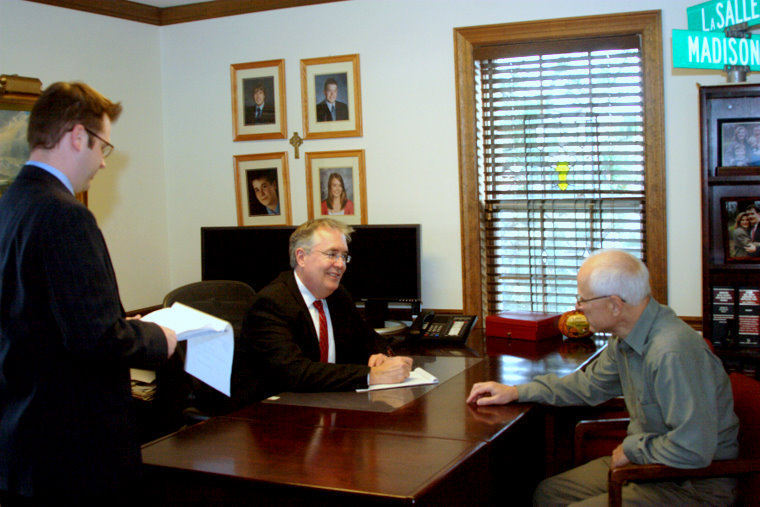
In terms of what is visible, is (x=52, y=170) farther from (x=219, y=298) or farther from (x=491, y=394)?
(x=219, y=298)

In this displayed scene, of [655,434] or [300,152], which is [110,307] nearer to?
[655,434]

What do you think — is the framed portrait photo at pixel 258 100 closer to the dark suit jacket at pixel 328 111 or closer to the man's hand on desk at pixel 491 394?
the dark suit jacket at pixel 328 111

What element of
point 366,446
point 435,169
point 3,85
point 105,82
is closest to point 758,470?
point 366,446

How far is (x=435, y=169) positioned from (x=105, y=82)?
1.97m

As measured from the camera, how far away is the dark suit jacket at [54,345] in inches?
65.5

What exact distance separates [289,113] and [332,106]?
28 centimetres

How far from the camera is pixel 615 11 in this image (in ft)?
12.7

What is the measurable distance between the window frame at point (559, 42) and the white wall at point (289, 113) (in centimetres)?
5

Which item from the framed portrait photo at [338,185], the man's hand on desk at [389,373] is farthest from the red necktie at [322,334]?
the framed portrait photo at [338,185]

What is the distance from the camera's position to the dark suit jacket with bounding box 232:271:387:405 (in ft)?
8.57

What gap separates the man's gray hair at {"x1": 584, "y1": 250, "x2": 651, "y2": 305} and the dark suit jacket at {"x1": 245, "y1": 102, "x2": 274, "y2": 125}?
2.71 meters

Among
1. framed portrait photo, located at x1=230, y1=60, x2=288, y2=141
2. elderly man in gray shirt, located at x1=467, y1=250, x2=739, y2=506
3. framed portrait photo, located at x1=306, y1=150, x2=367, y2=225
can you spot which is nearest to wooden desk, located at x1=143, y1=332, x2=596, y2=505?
elderly man in gray shirt, located at x1=467, y1=250, x2=739, y2=506

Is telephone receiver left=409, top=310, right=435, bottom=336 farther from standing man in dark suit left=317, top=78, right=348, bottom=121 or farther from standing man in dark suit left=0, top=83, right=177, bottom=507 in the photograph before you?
standing man in dark suit left=0, top=83, right=177, bottom=507

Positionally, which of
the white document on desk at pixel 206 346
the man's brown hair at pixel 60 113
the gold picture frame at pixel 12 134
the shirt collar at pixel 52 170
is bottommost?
the white document on desk at pixel 206 346
